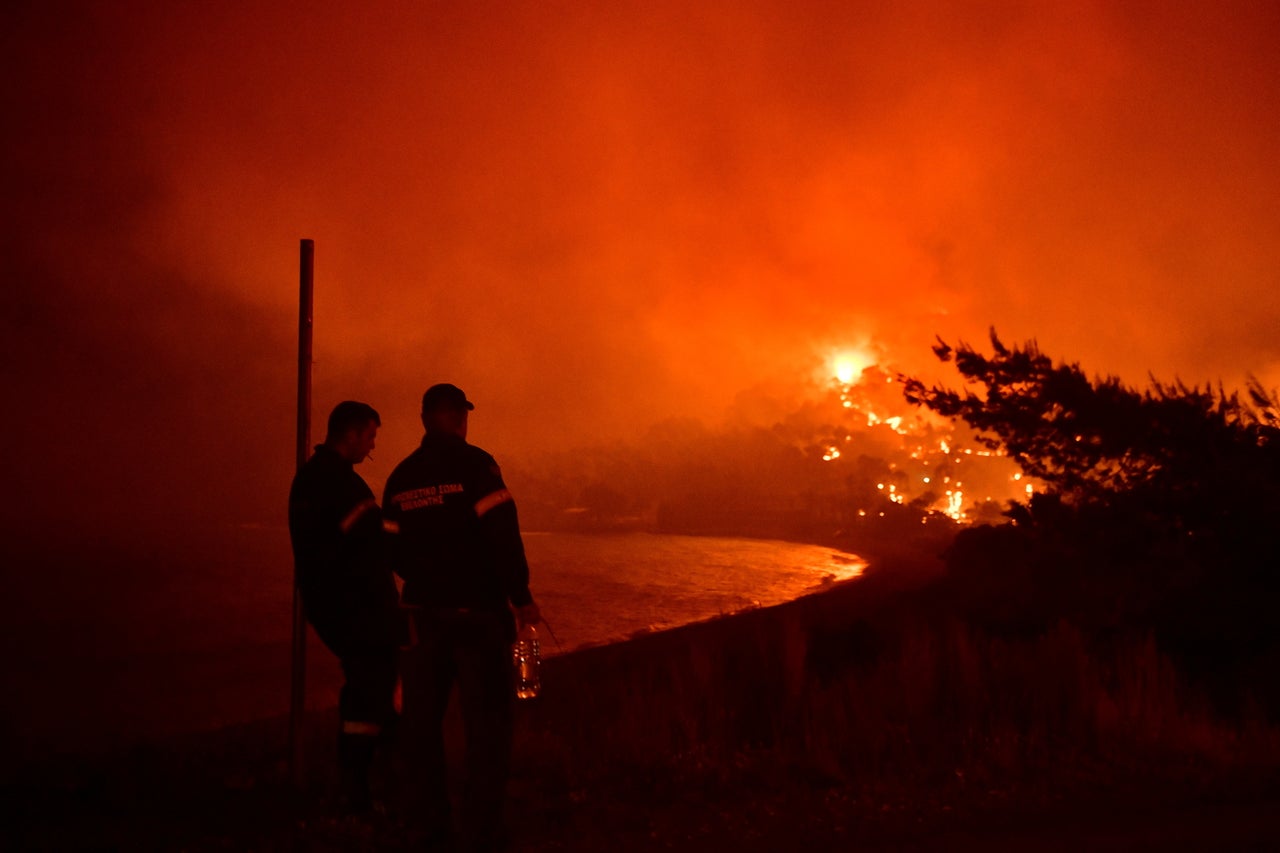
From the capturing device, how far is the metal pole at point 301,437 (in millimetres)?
5289

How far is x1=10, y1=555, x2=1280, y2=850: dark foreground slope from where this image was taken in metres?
4.57

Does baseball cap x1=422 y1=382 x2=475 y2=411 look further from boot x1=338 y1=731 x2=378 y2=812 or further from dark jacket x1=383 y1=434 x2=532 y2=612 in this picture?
boot x1=338 y1=731 x2=378 y2=812

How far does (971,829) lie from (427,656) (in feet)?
9.16

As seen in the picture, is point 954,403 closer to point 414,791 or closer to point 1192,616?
point 1192,616

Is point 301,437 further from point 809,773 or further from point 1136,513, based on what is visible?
point 1136,513

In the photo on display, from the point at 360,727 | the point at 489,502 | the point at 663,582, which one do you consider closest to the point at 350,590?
the point at 360,727

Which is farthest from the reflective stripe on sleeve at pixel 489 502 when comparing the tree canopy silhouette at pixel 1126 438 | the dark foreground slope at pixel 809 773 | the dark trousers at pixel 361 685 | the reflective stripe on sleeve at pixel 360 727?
the tree canopy silhouette at pixel 1126 438

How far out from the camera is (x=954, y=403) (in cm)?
1598

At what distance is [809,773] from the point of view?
548 cm

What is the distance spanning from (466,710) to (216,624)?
64.9ft

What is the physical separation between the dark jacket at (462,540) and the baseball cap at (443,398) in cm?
28

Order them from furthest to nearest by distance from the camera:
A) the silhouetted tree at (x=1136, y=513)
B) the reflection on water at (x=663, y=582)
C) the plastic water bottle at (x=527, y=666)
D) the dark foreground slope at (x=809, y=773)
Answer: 1. the reflection on water at (x=663, y=582)
2. the silhouetted tree at (x=1136, y=513)
3. the plastic water bottle at (x=527, y=666)
4. the dark foreground slope at (x=809, y=773)

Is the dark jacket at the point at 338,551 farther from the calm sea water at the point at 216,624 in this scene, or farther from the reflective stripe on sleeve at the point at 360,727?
the calm sea water at the point at 216,624

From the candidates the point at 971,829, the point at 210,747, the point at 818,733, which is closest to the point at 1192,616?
the point at 818,733
